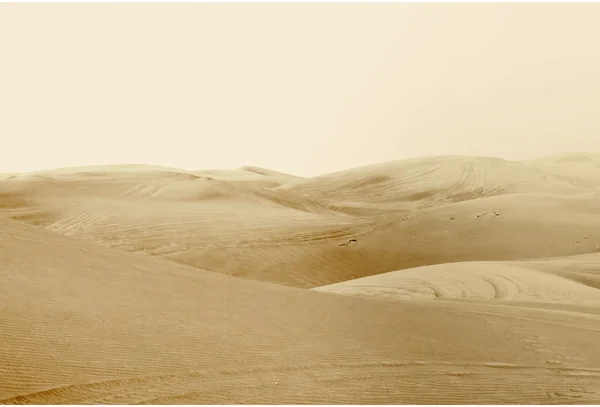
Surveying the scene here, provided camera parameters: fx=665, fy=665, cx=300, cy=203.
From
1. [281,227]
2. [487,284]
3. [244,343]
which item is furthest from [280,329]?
[281,227]

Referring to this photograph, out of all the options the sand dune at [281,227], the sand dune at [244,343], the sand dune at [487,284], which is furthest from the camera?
the sand dune at [281,227]

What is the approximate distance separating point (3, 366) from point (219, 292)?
1413mm

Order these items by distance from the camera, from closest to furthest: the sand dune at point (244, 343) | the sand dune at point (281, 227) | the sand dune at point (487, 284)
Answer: the sand dune at point (244, 343) → the sand dune at point (487, 284) → the sand dune at point (281, 227)

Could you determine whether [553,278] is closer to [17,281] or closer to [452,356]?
[452,356]

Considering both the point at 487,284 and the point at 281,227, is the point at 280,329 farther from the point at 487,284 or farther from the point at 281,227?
the point at 281,227

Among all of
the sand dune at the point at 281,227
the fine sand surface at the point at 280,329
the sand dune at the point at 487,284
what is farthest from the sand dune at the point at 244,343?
the sand dune at the point at 281,227

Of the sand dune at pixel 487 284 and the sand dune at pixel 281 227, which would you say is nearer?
the sand dune at pixel 487 284

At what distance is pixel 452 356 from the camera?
10.1ft

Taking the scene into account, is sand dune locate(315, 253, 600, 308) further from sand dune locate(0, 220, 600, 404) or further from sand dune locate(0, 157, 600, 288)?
sand dune locate(0, 157, 600, 288)

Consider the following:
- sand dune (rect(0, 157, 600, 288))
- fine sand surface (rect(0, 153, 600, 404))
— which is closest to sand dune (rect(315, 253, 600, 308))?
fine sand surface (rect(0, 153, 600, 404))

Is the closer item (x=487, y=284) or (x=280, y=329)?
(x=280, y=329)

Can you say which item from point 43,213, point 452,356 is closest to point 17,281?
point 452,356

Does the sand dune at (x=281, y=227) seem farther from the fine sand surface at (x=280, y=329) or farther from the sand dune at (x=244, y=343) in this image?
the sand dune at (x=244, y=343)

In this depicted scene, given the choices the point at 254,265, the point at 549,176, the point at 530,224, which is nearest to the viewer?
the point at 254,265
